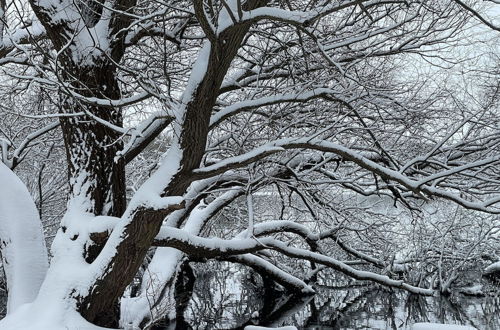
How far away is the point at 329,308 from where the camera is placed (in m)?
12.4

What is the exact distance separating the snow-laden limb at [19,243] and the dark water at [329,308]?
194 inches

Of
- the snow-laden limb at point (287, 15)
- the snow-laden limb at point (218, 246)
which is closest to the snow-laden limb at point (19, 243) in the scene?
the snow-laden limb at point (218, 246)

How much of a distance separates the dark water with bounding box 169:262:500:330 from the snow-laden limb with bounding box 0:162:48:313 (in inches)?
194

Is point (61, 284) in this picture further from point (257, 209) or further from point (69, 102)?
point (257, 209)

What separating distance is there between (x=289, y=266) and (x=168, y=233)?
885 centimetres

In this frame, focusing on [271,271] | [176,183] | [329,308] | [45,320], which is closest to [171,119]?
[176,183]

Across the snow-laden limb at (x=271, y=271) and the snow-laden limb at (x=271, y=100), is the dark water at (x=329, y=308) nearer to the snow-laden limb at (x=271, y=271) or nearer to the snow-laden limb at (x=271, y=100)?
the snow-laden limb at (x=271, y=271)

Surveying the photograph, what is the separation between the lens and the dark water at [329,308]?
10.8 metres

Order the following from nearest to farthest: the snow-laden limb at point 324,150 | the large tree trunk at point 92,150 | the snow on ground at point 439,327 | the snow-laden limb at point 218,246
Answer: the snow-laden limb at point 324,150, the snow on ground at point 439,327, the large tree trunk at point 92,150, the snow-laden limb at point 218,246

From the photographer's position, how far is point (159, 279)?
335 inches

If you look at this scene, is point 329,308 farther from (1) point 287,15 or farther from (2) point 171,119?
(1) point 287,15

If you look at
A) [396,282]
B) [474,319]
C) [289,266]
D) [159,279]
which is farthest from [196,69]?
[289,266]

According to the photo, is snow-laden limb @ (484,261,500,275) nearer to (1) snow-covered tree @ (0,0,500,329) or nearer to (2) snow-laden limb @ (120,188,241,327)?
(1) snow-covered tree @ (0,0,500,329)

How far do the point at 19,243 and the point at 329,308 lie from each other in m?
8.31
